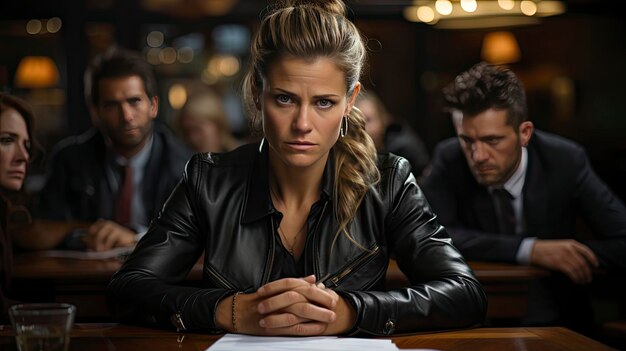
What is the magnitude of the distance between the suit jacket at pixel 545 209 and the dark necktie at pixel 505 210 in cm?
3

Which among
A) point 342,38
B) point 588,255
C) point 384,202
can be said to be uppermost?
point 342,38

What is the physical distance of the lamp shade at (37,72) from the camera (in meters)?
4.68

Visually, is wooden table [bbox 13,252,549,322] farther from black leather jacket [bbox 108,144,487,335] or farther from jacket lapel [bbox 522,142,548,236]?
black leather jacket [bbox 108,144,487,335]

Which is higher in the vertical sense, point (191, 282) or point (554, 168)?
point (554, 168)

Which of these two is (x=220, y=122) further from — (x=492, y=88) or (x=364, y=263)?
(x=364, y=263)

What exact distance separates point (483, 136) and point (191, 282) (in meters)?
1.20

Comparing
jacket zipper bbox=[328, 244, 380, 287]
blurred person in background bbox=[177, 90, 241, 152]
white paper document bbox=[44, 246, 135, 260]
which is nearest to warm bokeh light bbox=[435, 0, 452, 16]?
blurred person in background bbox=[177, 90, 241, 152]

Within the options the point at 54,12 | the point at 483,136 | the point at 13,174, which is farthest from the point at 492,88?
the point at 54,12

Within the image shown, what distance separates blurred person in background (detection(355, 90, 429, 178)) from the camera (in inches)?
168

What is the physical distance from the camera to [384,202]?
2.40 meters

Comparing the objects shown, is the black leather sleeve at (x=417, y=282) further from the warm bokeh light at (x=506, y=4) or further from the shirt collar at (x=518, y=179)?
the warm bokeh light at (x=506, y=4)

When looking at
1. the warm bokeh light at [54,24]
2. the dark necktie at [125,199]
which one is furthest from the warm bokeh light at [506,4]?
the warm bokeh light at [54,24]

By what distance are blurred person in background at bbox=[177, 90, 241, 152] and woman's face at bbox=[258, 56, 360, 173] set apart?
2.51 metres

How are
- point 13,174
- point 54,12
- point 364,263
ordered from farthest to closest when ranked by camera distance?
point 54,12 → point 13,174 → point 364,263
